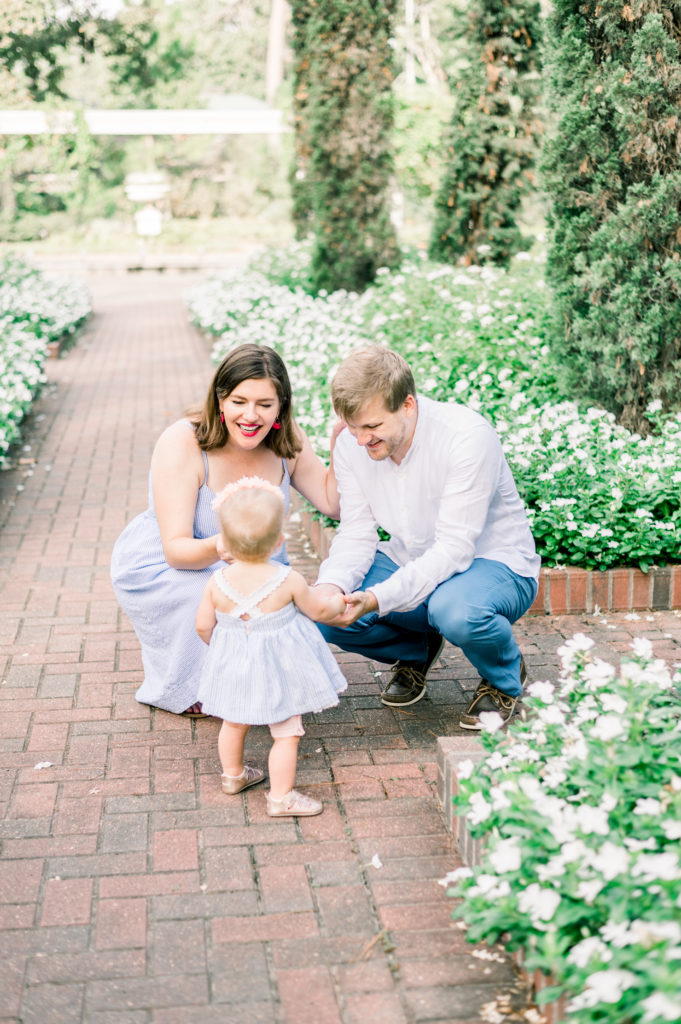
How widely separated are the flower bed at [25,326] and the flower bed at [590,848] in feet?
15.5

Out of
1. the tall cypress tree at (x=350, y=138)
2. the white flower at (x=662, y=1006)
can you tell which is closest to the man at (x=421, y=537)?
the white flower at (x=662, y=1006)

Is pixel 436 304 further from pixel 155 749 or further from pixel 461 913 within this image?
pixel 461 913

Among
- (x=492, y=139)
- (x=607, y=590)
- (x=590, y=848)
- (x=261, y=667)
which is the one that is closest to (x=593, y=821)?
(x=590, y=848)

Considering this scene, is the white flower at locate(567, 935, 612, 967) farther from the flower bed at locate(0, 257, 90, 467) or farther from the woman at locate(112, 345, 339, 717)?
the flower bed at locate(0, 257, 90, 467)

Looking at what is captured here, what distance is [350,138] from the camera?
35.2 ft

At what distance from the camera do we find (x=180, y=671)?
357 centimetres

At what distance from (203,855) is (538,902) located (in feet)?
3.80

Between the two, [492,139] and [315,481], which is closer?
[315,481]

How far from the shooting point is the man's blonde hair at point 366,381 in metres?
3.10

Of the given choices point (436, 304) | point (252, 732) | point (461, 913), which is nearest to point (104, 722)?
point (252, 732)

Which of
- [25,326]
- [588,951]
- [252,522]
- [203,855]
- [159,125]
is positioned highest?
[159,125]

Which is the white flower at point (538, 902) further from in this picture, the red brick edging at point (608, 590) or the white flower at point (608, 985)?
the red brick edging at point (608, 590)

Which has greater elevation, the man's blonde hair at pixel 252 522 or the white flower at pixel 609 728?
the man's blonde hair at pixel 252 522

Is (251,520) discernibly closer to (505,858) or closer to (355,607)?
(355,607)
